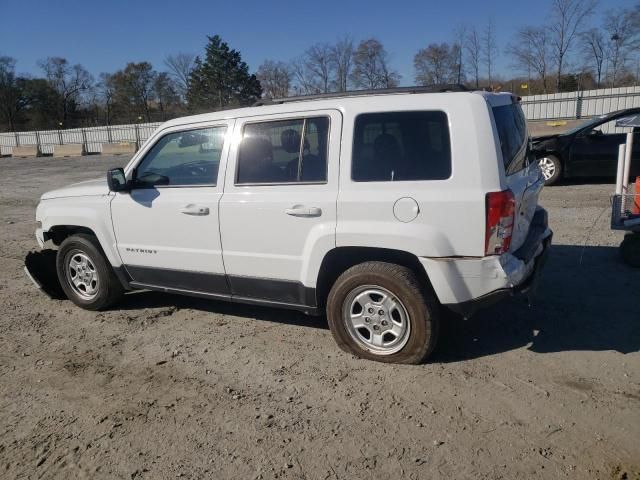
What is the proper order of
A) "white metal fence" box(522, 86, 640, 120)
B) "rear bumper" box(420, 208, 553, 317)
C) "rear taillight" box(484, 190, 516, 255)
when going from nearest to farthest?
"rear taillight" box(484, 190, 516, 255), "rear bumper" box(420, 208, 553, 317), "white metal fence" box(522, 86, 640, 120)

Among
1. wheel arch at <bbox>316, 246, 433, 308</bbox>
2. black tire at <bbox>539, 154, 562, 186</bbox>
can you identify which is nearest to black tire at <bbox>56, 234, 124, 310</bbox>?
wheel arch at <bbox>316, 246, 433, 308</bbox>

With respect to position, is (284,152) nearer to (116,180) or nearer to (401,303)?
(401,303)

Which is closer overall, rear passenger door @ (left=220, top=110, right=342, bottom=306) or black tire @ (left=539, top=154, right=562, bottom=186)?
rear passenger door @ (left=220, top=110, right=342, bottom=306)

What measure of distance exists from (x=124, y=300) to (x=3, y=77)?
243ft

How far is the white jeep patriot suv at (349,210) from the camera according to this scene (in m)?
3.45

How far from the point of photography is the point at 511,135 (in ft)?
12.4

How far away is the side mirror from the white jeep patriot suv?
1 cm

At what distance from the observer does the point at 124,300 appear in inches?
221

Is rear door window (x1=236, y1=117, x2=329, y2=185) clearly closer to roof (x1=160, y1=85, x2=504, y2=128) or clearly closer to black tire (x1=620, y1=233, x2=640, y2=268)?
roof (x1=160, y1=85, x2=504, y2=128)

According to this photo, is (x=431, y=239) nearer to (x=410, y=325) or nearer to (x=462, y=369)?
(x=410, y=325)

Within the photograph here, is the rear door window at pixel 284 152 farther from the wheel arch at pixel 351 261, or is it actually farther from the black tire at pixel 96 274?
the black tire at pixel 96 274

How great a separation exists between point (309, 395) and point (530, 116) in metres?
26.5

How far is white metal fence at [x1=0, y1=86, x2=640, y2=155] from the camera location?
25.0 m

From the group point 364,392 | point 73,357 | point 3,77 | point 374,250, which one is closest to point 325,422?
Result: point 364,392
